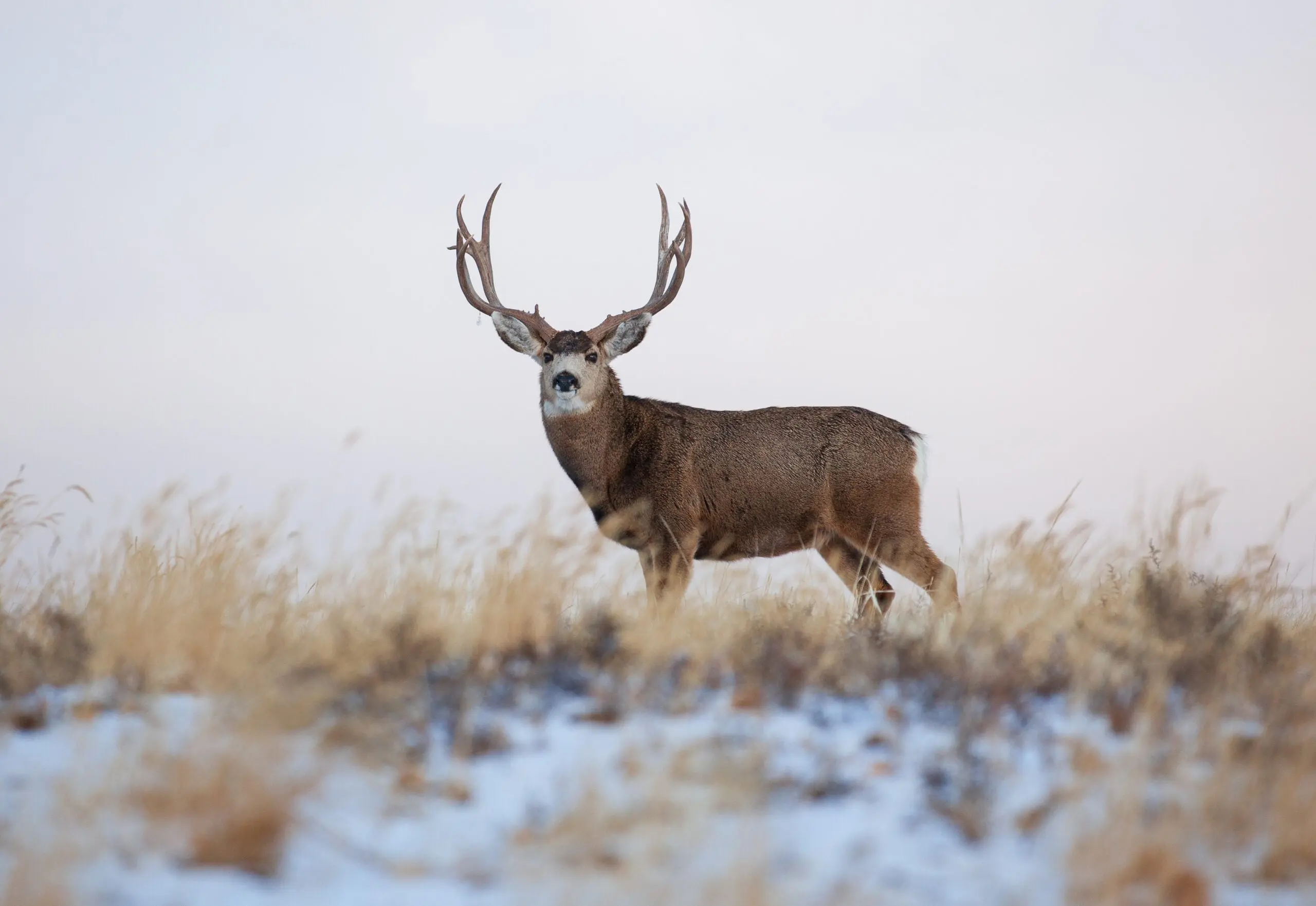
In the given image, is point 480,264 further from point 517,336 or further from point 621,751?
point 621,751

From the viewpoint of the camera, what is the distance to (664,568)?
10.4m

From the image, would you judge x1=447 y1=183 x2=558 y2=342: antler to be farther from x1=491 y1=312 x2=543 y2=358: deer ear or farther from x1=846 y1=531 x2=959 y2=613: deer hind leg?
x1=846 y1=531 x2=959 y2=613: deer hind leg

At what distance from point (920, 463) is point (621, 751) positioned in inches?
270

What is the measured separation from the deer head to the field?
4.00 m

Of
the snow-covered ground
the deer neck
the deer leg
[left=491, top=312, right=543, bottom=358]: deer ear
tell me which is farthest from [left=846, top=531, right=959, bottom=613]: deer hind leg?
the snow-covered ground

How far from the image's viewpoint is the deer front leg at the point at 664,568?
32.2ft

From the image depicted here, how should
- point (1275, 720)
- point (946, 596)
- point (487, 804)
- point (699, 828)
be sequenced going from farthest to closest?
point (946, 596), point (1275, 720), point (487, 804), point (699, 828)

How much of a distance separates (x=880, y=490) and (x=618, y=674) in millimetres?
5750

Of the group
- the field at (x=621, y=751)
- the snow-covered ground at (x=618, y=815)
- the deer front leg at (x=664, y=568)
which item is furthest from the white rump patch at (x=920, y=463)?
the snow-covered ground at (x=618, y=815)

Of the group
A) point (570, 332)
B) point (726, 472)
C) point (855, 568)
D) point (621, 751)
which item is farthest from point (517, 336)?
point (621, 751)

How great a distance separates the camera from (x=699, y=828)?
12.9ft

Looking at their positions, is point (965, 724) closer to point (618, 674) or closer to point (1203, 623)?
point (618, 674)

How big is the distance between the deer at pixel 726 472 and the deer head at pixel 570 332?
0.05 ft

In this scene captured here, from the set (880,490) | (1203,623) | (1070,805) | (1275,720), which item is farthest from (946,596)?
(1070,805)
